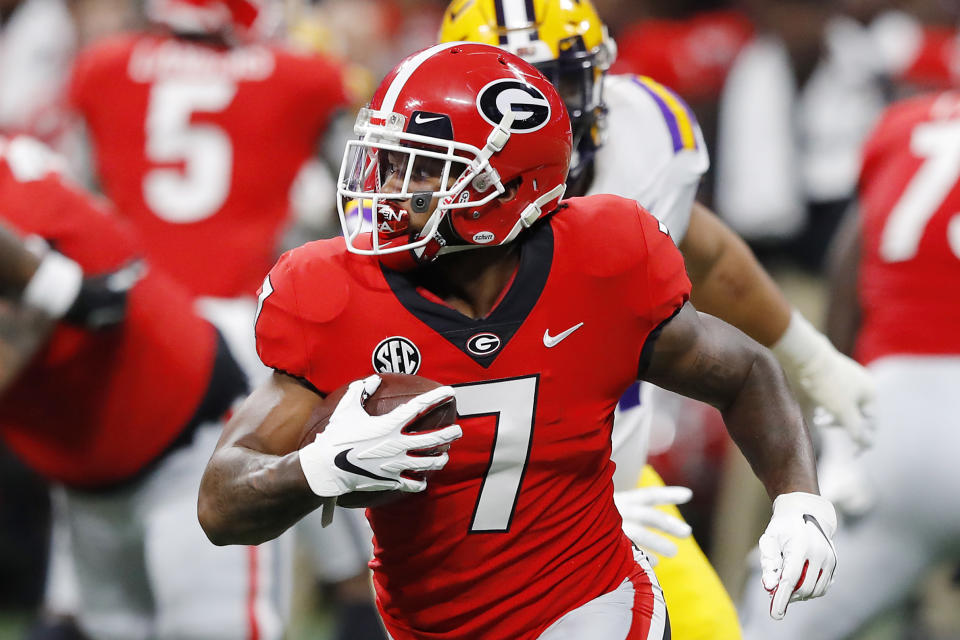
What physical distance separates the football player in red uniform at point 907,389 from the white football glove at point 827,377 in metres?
0.45

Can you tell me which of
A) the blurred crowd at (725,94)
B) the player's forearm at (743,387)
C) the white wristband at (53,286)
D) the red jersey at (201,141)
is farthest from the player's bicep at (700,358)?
the blurred crowd at (725,94)

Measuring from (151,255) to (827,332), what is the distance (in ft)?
7.10

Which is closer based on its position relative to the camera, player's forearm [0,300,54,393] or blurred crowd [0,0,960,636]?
player's forearm [0,300,54,393]

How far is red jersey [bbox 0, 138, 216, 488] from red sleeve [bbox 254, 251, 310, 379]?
1.22 m

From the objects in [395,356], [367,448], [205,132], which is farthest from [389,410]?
[205,132]

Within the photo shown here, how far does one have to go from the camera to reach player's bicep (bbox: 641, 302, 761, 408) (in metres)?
2.37

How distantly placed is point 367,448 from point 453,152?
0.49 meters

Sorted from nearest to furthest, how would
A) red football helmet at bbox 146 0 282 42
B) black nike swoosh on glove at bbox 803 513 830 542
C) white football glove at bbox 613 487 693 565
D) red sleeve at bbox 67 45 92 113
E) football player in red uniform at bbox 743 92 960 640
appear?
black nike swoosh on glove at bbox 803 513 830 542, white football glove at bbox 613 487 693 565, football player in red uniform at bbox 743 92 960 640, red football helmet at bbox 146 0 282 42, red sleeve at bbox 67 45 92 113

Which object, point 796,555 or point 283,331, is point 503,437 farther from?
point 796,555

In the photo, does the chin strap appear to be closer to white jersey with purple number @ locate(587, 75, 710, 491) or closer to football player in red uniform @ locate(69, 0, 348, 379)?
white jersey with purple number @ locate(587, 75, 710, 491)

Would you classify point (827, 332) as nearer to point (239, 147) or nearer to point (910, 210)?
point (910, 210)

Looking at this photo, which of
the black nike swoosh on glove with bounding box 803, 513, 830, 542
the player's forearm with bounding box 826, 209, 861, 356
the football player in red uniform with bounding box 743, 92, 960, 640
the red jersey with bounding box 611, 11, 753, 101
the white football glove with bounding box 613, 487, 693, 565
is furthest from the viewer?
the red jersey with bounding box 611, 11, 753, 101

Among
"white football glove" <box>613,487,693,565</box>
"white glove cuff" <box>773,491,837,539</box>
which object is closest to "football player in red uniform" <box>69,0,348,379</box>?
"white football glove" <box>613,487,693,565</box>

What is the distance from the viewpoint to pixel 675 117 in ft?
10.1
